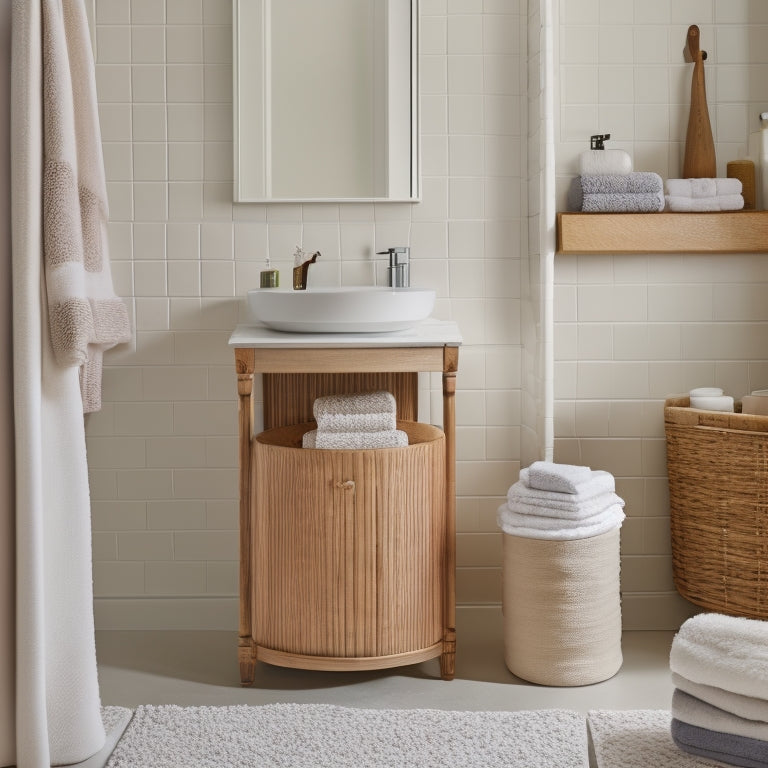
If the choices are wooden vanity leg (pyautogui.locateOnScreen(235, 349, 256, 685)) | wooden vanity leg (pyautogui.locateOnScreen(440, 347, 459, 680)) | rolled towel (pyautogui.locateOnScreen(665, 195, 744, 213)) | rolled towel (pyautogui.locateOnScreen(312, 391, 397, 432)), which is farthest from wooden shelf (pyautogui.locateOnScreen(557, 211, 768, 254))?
wooden vanity leg (pyautogui.locateOnScreen(235, 349, 256, 685))

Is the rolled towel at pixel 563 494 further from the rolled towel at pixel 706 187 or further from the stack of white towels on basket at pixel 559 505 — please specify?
the rolled towel at pixel 706 187

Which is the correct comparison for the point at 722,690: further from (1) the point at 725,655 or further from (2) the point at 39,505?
(2) the point at 39,505

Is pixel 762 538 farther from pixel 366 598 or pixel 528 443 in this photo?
pixel 366 598

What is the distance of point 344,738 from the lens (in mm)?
2131

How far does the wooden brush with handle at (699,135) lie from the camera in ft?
8.86

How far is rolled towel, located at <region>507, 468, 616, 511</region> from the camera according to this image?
2.38 metres

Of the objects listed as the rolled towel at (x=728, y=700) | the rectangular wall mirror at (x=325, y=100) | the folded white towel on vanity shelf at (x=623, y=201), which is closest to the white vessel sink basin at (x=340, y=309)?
the rectangular wall mirror at (x=325, y=100)

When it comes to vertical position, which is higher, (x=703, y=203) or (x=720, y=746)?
(x=703, y=203)

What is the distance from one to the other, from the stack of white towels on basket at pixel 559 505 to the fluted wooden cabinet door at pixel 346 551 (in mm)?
213

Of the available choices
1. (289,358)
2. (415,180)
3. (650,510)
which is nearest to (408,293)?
(289,358)

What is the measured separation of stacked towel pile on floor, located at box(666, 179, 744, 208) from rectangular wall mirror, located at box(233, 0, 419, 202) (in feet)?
2.40

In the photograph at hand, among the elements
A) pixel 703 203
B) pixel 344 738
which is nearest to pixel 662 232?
pixel 703 203

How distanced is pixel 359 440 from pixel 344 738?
687 millimetres

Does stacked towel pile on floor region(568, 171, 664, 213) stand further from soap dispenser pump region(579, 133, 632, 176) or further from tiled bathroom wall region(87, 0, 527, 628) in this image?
tiled bathroom wall region(87, 0, 527, 628)
